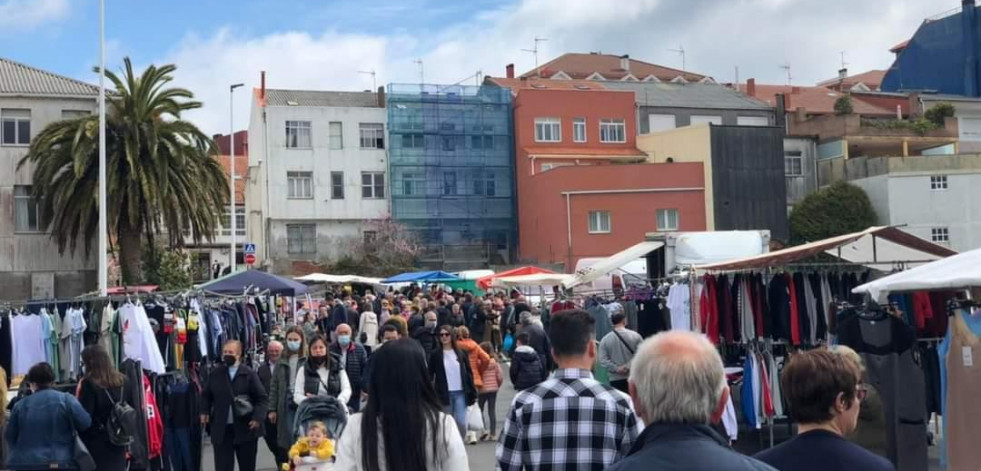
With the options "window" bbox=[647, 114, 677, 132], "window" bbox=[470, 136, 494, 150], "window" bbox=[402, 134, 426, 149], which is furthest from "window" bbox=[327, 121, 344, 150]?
"window" bbox=[647, 114, 677, 132]

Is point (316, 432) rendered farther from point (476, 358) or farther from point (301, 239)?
point (301, 239)

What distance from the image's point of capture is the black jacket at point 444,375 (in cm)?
1345

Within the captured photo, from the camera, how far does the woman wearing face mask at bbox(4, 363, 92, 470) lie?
945 centimetres

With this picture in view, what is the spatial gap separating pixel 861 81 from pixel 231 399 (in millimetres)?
89129

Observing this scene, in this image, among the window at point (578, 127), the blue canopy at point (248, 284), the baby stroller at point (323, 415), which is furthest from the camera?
the window at point (578, 127)

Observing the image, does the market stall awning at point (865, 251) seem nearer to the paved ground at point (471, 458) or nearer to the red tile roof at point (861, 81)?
the paved ground at point (471, 458)

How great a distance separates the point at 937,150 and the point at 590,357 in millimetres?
62383

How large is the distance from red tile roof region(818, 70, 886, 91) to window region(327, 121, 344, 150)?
4250cm

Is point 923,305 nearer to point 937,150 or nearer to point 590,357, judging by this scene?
point 590,357

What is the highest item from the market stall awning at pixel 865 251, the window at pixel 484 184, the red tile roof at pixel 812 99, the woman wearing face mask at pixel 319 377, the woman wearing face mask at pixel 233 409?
the red tile roof at pixel 812 99

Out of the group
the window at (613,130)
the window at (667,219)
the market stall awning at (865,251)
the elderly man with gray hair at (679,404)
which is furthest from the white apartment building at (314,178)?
the elderly man with gray hair at (679,404)

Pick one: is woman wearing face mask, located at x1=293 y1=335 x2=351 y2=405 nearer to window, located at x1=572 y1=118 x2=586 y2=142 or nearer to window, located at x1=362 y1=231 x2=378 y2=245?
window, located at x1=362 y1=231 x2=378 y2=245

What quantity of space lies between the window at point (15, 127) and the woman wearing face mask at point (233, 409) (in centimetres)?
3021

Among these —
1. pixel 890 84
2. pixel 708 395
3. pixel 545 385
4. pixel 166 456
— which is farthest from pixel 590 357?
pixel 890 84
